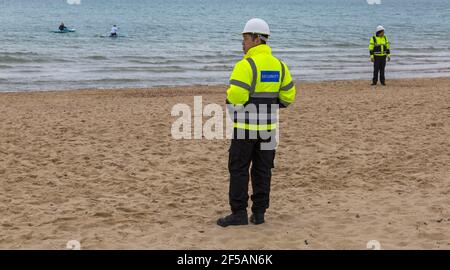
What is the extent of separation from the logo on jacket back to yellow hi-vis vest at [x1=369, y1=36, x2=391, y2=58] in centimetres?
1271

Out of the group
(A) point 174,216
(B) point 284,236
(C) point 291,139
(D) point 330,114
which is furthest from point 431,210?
(D) point 330,114

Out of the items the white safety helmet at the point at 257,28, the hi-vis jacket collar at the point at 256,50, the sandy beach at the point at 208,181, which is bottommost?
the sandy beach at the point at 208,181

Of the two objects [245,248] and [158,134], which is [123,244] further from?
[158,134]

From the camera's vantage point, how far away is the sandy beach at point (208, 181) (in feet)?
19.1

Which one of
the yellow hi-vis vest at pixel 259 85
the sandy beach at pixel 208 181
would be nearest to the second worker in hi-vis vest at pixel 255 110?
the yellow hi-vis vest at pixel 259 85

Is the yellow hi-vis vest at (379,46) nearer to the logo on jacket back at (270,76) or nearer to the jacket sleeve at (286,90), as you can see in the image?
the jacket sleeve at (286,90)

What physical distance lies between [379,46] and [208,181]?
11119 millimetres

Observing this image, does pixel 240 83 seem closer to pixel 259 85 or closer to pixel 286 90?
pixel 259 85

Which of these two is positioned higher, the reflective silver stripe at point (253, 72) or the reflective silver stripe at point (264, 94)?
the reflective silver stripe at point (253, 72)

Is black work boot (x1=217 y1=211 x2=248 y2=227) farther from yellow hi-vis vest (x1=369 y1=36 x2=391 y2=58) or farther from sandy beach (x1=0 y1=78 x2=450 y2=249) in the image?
yellow hi-vis vest (x1=369 y1=36 x2=391 y2=58)

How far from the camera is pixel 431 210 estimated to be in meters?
6.55

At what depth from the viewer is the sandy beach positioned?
581cm

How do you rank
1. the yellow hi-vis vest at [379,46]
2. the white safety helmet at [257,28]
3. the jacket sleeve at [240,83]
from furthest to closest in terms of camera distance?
1. the yellow hi-vis vest at [379,46]
2. the white safety helmet at [257,28]
3. the jacket sleeve at [240,83]

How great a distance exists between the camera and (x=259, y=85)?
5.66 m
